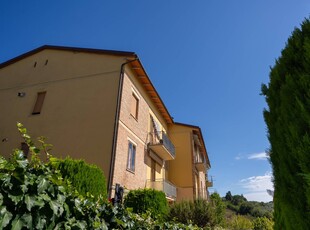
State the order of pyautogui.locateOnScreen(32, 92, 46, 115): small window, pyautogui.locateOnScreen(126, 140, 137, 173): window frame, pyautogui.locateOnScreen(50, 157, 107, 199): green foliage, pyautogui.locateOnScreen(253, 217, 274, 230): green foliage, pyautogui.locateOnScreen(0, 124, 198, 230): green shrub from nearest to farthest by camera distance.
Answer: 1. pyautogui.locateOnScreen(0, 124, 198, 230): green shrub
2. pyautogui.locateOnScreen(50, 157, 107, 199): green foliage
3. pyautogui.locateOnScreen(126, 140, 137, 173): window frame
4. pyautogui.locateOnScreen(253, 217, 274, 230): green foliage
5. pyautogui.locateOnScreen(32, 92, 46, 115): small window

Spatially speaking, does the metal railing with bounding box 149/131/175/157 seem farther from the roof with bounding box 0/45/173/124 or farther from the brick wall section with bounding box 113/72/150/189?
the roof with bounding box 0/45/173/124

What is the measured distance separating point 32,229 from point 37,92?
14330mm

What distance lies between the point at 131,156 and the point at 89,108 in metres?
3.53

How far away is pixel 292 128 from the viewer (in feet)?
6.46

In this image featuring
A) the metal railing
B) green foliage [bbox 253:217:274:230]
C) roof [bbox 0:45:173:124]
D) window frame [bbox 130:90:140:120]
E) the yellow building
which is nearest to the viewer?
the yellow building

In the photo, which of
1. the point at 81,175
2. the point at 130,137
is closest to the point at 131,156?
the point at 130,137

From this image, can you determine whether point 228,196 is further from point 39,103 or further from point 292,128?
point 292,128

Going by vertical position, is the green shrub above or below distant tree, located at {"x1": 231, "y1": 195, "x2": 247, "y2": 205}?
below

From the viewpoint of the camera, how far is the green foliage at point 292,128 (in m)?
1.91

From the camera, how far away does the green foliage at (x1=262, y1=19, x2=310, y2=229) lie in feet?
6.25

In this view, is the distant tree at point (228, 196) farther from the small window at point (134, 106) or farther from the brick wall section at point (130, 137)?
the small window at point (134, 106)

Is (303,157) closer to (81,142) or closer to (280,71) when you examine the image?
(280,71)

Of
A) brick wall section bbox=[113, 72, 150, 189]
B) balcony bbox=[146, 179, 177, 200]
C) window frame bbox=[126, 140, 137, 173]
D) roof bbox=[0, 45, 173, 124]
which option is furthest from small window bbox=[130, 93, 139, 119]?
balcony bbox=[146, 179, 177, 200]

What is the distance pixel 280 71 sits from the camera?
2568 mm
